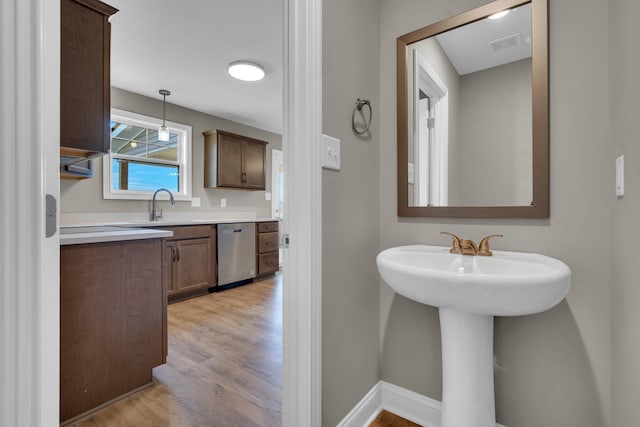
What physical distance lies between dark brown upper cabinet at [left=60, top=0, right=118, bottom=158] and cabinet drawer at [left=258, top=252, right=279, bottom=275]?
9.30ft

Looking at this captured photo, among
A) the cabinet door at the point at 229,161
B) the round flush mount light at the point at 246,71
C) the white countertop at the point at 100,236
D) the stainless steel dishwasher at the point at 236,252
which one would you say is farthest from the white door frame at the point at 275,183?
the white countertop at the point at 100,236

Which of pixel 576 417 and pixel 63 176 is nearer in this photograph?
pixel 576 417

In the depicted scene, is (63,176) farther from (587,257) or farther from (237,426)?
(587,257)

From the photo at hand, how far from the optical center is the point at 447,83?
145cm

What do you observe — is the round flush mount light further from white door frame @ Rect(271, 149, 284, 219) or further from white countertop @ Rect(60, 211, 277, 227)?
white door frame @ Rect(271, 149, 284, 219)

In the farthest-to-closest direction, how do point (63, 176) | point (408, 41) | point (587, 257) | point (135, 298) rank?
point (63, 176) → point (135, 298) → point (408, 41) → point (587, 257)

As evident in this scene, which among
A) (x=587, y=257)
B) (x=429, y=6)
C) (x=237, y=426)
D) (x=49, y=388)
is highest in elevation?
(x=429, y=6)

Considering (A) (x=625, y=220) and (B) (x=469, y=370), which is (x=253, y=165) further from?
(A) (x=625, y=220)

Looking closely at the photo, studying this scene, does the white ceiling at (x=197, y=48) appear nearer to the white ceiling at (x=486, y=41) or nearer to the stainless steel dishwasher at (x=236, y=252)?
the white ceiling at (x=486, y=41)

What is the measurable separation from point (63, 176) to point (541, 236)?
367 centimetres

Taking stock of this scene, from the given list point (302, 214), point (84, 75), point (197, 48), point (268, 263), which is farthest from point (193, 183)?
point (302, 214)

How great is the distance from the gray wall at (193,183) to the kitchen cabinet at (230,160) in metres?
0.14

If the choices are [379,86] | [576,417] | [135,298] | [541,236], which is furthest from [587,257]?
[135,298]

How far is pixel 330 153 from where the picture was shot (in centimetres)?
120
